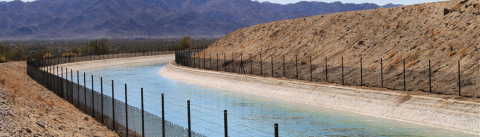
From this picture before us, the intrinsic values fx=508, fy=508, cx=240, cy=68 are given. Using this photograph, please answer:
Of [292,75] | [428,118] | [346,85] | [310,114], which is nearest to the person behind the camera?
[428,118]

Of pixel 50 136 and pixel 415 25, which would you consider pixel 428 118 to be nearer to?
pixel 50 136

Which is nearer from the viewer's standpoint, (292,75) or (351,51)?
(292,75)

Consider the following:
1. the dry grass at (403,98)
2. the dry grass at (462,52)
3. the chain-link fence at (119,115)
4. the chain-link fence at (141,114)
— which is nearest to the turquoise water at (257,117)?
the chain-link fence at (141,114)

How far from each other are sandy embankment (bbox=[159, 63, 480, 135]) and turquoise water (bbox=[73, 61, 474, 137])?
53 cm

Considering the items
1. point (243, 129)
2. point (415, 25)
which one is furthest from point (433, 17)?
point (243, 129)

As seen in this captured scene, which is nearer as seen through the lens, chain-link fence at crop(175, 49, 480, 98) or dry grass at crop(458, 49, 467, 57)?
chain-link fence at crop(175, 49, 480, 98)

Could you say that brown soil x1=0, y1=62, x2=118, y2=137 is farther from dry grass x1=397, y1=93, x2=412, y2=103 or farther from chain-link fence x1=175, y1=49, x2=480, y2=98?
chain-link fence x1=175, y1=49, x2=480, y2=98

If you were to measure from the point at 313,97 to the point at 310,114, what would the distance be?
4594 millimetres

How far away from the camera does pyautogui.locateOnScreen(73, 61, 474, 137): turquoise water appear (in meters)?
23.1

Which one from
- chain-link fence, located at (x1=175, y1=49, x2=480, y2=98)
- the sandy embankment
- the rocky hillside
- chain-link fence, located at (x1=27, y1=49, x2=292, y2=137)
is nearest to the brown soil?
chain-link fence, located at (x1=27, y1=49, x2=292, y2=137)

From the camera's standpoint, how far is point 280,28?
67.9 m

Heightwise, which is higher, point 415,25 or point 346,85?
point 415,25

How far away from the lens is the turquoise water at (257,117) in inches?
909

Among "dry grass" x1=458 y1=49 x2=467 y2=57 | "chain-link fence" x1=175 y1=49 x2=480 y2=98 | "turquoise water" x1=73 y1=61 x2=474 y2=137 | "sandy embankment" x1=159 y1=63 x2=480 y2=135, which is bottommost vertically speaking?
"turquoise water" x1=73 y1=61 x2=474 y2=137
